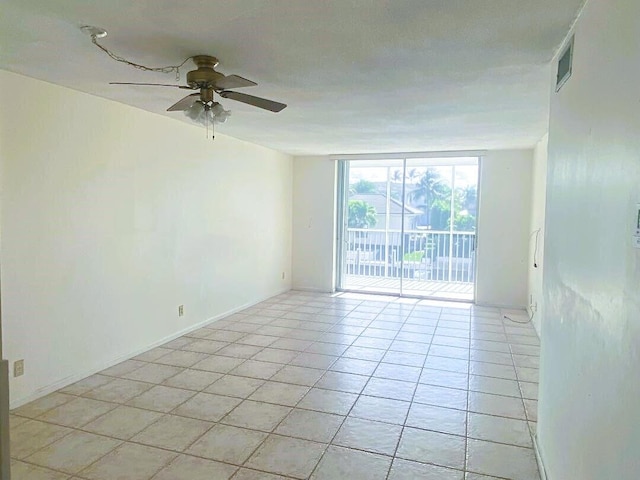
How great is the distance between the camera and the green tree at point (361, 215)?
302 inches

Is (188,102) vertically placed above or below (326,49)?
below

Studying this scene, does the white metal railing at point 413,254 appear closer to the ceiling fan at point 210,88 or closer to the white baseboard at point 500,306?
the white baseboard at point 500,306

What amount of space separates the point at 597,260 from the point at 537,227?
4.13m

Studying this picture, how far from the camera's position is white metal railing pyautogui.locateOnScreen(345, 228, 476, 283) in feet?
24.4

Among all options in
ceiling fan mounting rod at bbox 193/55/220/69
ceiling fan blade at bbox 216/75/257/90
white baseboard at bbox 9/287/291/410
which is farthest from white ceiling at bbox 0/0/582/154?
white baseboard at bbox 9/287/291/410

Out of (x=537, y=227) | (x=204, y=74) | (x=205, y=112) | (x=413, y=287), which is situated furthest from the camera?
(x=413, y=287)

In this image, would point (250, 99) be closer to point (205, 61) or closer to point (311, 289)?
point (205, 61)

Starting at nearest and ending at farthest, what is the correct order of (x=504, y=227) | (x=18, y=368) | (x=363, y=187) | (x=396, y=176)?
(x=18, y=368)
(x=504, y=227)
(x=396, y=176)
(x=363, y=187)

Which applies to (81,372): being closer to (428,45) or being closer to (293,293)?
(428,45)

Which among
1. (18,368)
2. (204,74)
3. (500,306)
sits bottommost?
(500,306)

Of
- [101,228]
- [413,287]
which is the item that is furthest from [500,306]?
[101,228]

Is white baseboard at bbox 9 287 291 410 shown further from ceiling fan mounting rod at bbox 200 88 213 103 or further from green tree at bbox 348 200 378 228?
green tree at bbox 348 200 378 228

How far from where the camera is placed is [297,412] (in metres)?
2.97

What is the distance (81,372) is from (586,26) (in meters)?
3.79
